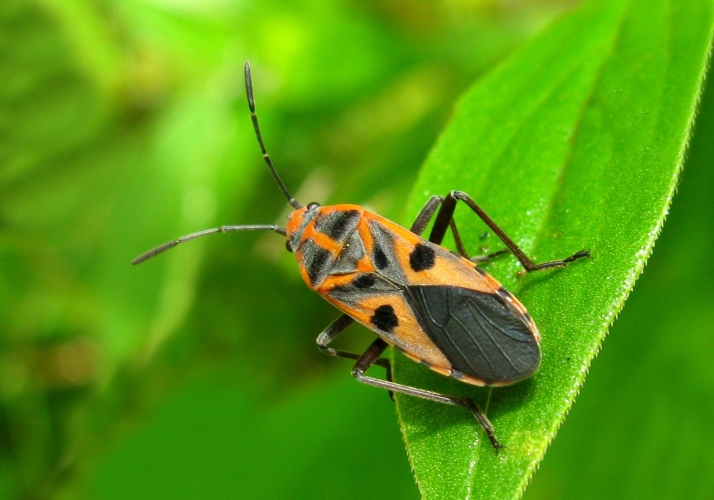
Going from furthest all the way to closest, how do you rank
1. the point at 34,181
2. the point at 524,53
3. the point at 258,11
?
the point at 258,11
the point at 34,181
the point at 524,53

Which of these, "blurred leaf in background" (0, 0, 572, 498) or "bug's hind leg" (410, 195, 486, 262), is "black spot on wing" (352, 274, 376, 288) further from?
"blurred leaf in background" (0, 0, 572, 498)

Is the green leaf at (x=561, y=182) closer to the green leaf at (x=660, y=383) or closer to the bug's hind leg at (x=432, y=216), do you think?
the bug's hind leg at (x=432, y=216)

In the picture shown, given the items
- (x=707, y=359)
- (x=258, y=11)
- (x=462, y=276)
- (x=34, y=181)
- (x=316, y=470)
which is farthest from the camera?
(x=258, y=11)

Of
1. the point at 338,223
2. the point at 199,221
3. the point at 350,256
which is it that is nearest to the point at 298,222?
the point at 338,223

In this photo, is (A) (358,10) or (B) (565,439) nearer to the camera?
(B) (565,439)

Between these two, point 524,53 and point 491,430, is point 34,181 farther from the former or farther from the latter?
point 491,430

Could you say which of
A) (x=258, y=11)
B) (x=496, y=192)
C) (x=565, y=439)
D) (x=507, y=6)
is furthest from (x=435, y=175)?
(x=258, y=11)
